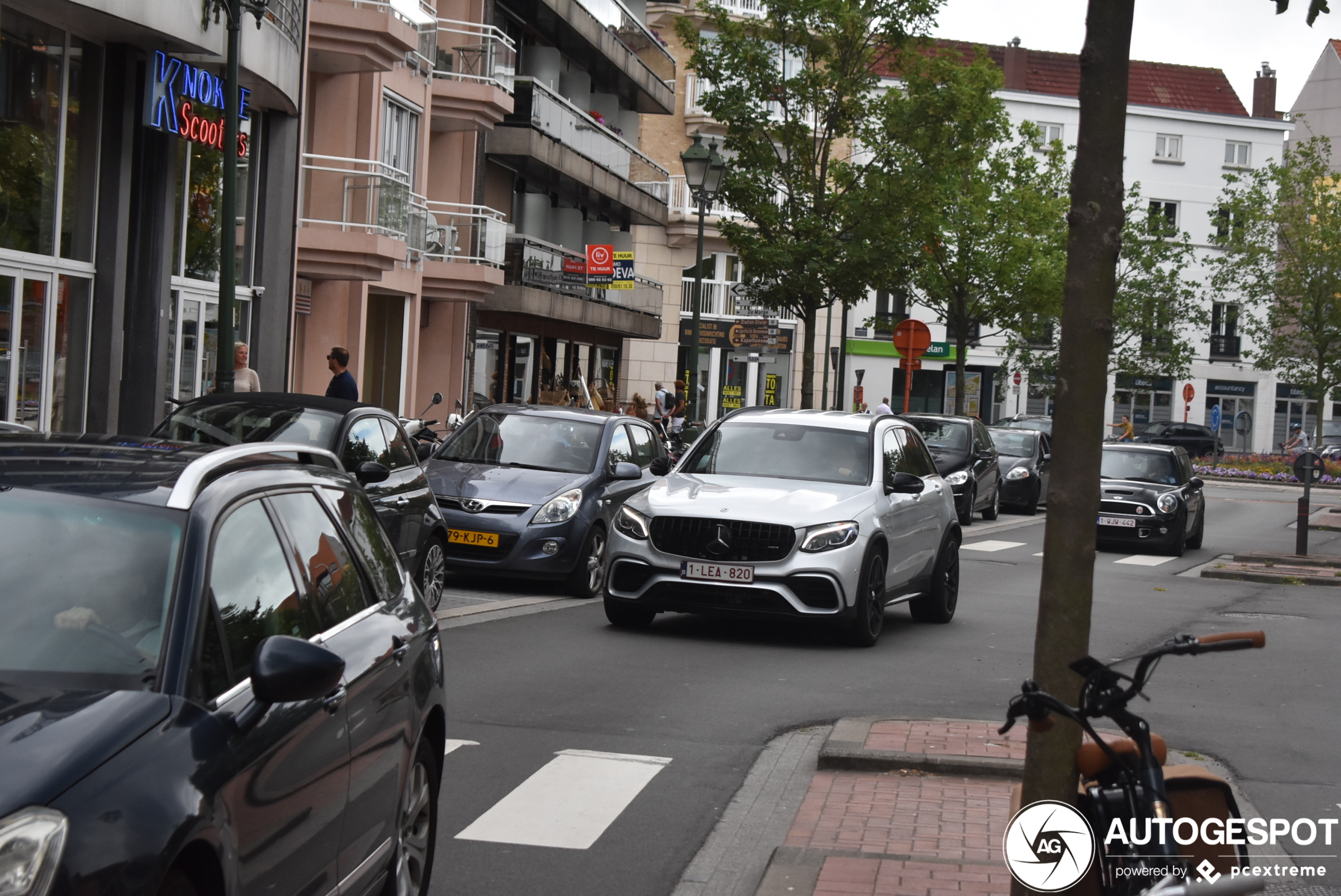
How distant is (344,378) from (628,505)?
306 inches

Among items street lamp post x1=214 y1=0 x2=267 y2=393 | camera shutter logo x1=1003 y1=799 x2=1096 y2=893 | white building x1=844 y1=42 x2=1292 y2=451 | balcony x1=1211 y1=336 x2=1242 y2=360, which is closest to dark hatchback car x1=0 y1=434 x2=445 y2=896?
camera shutter logo x1=1003 y1=799 x2=1096 y2=893

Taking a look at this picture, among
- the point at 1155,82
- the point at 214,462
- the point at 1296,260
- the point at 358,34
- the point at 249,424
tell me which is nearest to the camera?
the point at 214,462

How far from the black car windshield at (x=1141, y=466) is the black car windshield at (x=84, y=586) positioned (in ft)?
73.2

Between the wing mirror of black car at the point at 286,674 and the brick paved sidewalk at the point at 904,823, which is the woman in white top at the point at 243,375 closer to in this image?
the brick paved sidewalk at the point at 904,823

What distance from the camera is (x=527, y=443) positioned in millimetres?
15406

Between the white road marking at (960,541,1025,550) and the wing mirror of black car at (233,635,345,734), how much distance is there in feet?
62.7

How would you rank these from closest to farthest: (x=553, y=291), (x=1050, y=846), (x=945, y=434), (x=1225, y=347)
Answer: (x=1050, y=846), (x=945, y=434), (x=553, y=291), (x=1225, y=347)

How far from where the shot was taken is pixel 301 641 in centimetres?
363

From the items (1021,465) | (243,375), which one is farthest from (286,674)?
(1021,465)

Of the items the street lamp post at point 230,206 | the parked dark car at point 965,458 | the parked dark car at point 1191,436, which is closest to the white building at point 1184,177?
the parked dark car at point 1191,436

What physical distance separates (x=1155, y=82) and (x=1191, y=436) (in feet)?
67.2

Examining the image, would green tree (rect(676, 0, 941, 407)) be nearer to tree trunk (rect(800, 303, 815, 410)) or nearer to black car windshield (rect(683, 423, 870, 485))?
tree trunk (rect(800, 303, 815, 410))

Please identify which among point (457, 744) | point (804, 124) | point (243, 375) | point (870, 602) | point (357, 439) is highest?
point (804, 124)

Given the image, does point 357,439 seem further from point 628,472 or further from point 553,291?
point 553,291
